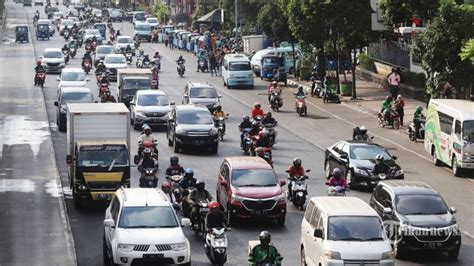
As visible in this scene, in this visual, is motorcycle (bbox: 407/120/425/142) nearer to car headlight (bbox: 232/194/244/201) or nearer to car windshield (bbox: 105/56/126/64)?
car headlight (bbox: 232/194/244/201)

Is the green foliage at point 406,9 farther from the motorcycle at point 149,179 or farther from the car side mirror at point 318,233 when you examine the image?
the car side mirror at point 318,233

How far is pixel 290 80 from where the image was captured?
7644 cm

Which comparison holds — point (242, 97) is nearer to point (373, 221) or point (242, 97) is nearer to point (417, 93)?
point (417, 93)

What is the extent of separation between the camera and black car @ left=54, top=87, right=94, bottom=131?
169ft

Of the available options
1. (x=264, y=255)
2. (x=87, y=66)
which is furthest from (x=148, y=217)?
(x=87, y=66)

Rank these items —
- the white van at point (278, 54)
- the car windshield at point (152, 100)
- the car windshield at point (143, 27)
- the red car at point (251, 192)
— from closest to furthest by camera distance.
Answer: the red car at point (251, 192) < the car windshield at point (152, 100) < the white van at point (278, 54) < the car windshield at point (143, 27)

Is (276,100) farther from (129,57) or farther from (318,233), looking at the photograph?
(318,233)

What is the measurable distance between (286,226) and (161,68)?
55.9m

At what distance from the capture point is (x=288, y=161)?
143 ft

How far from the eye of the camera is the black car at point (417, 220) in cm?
2738

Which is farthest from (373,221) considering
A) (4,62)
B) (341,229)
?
(4,62)

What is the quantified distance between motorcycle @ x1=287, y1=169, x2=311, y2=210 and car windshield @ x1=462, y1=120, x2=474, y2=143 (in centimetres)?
781

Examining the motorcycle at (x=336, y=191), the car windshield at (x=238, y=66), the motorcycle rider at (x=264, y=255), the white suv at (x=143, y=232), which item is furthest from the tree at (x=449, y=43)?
the motorcycle rider at (x=264, y=255)

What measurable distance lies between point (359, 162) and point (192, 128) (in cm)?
961
